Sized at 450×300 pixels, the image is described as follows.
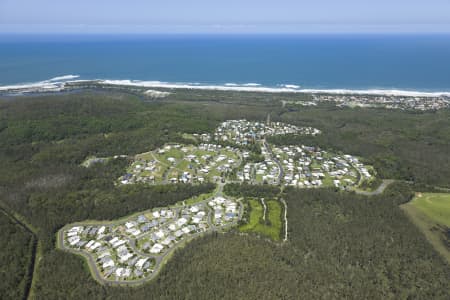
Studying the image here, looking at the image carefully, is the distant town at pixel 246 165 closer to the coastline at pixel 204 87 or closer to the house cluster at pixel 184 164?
the house cluster at pixel 184 164

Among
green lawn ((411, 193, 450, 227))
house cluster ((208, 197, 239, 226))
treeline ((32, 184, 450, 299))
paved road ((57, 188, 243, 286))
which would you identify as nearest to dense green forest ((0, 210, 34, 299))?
treeline ((32, 184, 450, 299))

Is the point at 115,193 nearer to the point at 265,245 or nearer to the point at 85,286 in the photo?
the point at 85,286

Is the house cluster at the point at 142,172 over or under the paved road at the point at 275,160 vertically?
under

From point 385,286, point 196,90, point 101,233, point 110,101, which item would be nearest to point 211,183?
point 101,233

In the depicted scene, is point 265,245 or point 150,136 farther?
point 150,136

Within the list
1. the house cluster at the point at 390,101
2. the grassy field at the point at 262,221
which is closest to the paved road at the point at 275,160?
the grassy field at the point at 262,221

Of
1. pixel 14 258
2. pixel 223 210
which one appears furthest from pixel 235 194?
pixel 14 258

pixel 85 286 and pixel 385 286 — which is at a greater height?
pixel 385 286

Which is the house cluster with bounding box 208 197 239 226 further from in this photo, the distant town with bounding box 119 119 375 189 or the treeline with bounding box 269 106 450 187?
the treeline with bounding box 269 106 450 187
